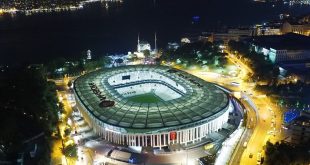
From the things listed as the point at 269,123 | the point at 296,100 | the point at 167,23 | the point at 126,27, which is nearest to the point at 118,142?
the point at 269,123

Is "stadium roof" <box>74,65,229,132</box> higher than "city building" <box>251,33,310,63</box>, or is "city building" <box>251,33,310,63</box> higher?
"city building" <box>251,33,310,63</box>

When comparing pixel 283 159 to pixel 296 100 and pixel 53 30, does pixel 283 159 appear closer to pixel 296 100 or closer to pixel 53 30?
pixel 296 100

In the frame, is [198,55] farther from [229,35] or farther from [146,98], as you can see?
[229,35]

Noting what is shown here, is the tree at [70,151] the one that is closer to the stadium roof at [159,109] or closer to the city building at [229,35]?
the stadium roof at [159,109]

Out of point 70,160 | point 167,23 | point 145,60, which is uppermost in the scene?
point 167,23

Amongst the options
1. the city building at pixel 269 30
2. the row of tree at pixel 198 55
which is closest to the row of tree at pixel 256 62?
the row of tree at pixel 198 55

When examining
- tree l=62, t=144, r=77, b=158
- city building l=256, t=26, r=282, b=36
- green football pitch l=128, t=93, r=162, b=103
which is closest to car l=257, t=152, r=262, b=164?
tree l=62, t=144, r=77, b=158

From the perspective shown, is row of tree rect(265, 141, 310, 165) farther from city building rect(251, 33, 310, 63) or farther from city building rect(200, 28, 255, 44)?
city building rect(200, 28, 255, 44)
